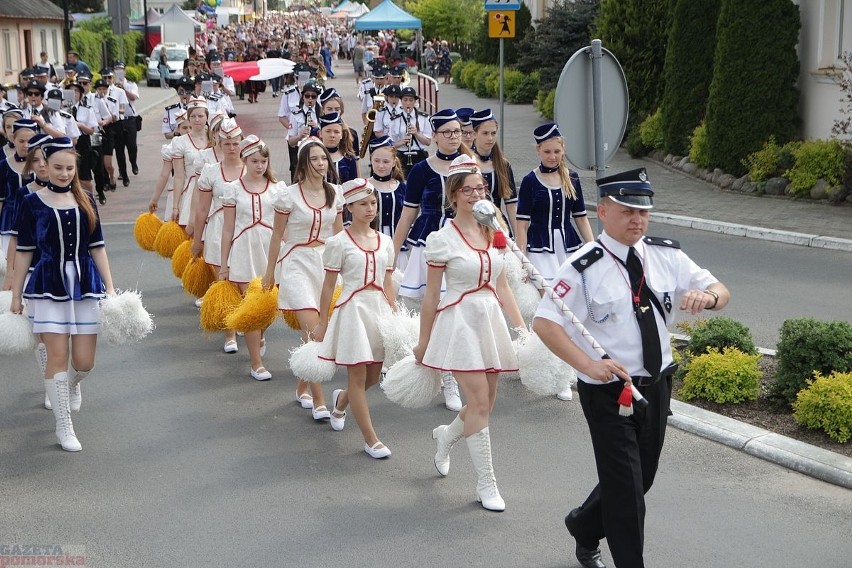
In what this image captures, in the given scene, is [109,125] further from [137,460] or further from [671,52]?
[137,460]

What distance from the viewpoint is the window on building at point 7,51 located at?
50656 millimetres

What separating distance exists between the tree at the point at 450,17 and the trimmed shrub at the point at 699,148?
121ft

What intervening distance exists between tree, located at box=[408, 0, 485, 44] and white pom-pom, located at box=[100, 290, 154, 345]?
49.8 m

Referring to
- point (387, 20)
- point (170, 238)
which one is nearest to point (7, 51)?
point (387, 20)

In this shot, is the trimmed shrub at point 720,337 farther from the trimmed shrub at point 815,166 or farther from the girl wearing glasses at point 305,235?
the trimmed shrub at point 815,166

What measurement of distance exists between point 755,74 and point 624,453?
14.7 metres

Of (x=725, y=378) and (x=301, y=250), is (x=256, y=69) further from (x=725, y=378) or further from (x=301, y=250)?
(x=725, y=378)

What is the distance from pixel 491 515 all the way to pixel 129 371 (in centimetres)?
435

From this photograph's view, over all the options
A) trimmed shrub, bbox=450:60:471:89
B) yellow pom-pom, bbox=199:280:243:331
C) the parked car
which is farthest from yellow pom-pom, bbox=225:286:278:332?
the parked car

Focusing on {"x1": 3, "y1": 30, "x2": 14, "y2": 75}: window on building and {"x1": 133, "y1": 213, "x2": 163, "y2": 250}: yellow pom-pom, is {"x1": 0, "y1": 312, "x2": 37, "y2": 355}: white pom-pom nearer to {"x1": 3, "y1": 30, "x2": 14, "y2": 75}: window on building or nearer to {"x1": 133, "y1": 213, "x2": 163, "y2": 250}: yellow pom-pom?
{"x1": 133, "y1": 213, "x2": 163, "y2": 250}: yellow pom-pom

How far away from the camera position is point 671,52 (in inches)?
827

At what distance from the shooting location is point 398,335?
745 cm

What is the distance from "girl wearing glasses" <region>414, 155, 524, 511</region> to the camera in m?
6.71

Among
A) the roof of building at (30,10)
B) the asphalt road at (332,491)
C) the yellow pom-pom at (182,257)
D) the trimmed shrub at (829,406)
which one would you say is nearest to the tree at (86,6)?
the roof of building at (30,10)
